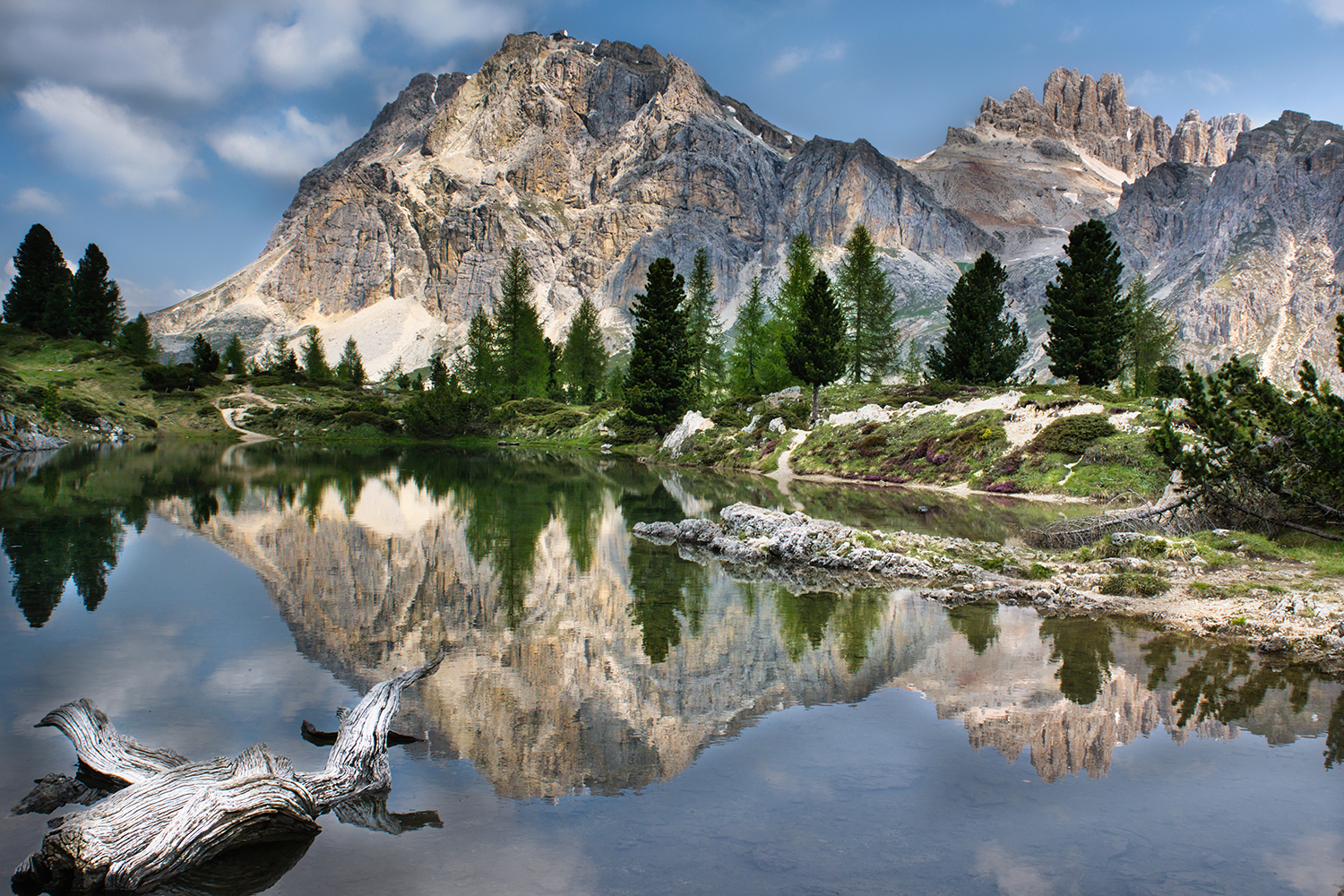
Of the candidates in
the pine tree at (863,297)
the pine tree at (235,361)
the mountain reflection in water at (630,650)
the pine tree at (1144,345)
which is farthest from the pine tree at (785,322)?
the pine tree at (235,361)

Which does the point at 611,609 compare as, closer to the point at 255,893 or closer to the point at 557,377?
the point at 255,893

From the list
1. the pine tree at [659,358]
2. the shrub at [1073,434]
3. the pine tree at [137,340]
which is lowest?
the shrub at [1073,434]

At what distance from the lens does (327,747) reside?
7453 millimetres

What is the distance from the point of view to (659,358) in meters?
61.7

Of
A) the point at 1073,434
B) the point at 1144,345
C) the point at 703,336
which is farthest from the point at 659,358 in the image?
the point at 1144,345

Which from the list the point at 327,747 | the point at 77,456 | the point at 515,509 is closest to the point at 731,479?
the point at 515,509

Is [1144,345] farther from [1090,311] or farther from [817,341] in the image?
[817,341]

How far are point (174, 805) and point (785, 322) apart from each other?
215 feet

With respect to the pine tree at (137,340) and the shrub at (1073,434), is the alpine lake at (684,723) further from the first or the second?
the pine tree at (137,340)

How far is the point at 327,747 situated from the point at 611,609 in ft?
20.2

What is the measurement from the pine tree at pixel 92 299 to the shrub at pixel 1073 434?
350ft

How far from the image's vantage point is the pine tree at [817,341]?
50656 millimetres

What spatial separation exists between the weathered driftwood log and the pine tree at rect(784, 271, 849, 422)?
4612 centimetres

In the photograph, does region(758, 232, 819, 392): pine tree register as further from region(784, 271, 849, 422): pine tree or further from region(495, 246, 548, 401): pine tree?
region(495, 246, 548, 401): pine tree
